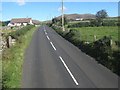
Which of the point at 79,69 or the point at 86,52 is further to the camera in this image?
the point at 86,52

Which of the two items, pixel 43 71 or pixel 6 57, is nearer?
pixel 43 71

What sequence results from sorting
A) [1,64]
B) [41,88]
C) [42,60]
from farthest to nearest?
1. [42,60]
2. [1,64]
3. [41,88]

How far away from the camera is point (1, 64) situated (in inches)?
688

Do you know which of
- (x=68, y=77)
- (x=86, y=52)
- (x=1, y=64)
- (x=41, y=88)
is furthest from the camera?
(x=86, y=52)

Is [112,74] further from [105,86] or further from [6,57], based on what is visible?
[6,57]

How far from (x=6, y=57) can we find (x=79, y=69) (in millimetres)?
6202

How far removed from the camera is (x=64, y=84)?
1293cm

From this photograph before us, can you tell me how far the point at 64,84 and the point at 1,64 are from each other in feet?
20.0

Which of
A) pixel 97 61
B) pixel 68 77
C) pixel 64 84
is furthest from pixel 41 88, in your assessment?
pixel 97 61

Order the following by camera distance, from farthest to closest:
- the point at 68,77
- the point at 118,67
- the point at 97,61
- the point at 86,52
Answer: the point at 86,52 → the point at 97,61 → the point at 118,67 → the point at 68,77

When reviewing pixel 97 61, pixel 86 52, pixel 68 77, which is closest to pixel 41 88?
pixel 68 77

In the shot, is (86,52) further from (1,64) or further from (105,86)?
(105,86)

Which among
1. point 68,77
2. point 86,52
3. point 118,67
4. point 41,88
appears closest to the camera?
point 41,88

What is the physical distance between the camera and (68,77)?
1441cm
